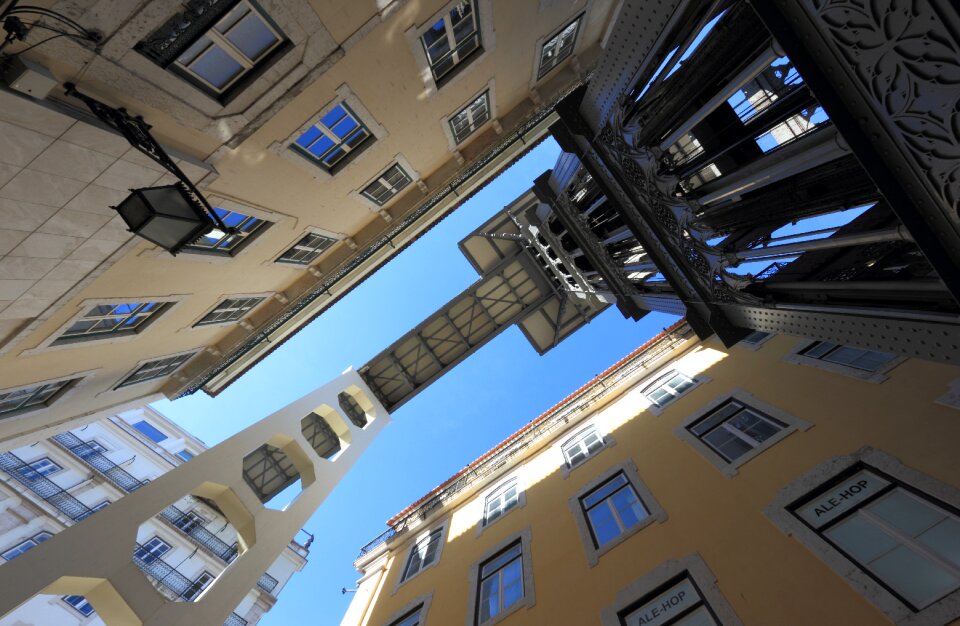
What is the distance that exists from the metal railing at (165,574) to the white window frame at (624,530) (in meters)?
20.4

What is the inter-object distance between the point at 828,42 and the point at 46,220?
9510 mm

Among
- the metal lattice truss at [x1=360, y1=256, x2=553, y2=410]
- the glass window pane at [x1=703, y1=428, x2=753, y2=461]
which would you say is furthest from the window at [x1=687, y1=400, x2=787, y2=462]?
the metal lattice truss at [x1=360, y1=256, x2=553, y2=410]

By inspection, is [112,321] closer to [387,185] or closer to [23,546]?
[387,185]

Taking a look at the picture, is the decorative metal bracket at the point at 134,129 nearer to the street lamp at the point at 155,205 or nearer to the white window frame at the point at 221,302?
the street lamp at the point at 155,205

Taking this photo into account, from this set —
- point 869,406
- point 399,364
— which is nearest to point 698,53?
point 869,406

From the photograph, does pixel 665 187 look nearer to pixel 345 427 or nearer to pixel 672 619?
pixel 672 619

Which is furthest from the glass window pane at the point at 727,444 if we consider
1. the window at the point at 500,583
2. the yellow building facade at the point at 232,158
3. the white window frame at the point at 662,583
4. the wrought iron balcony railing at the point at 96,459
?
Result: the wrought iron balcony railing at the point at 96,459

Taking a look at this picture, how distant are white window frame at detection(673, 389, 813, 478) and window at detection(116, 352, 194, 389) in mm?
14101

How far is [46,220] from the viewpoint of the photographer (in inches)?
251

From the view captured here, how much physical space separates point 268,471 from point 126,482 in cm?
805

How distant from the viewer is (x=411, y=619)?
11477 millimetres

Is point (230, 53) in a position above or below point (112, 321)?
above

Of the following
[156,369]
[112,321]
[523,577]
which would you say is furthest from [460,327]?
[112,321]

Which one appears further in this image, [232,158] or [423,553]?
[423,553]
